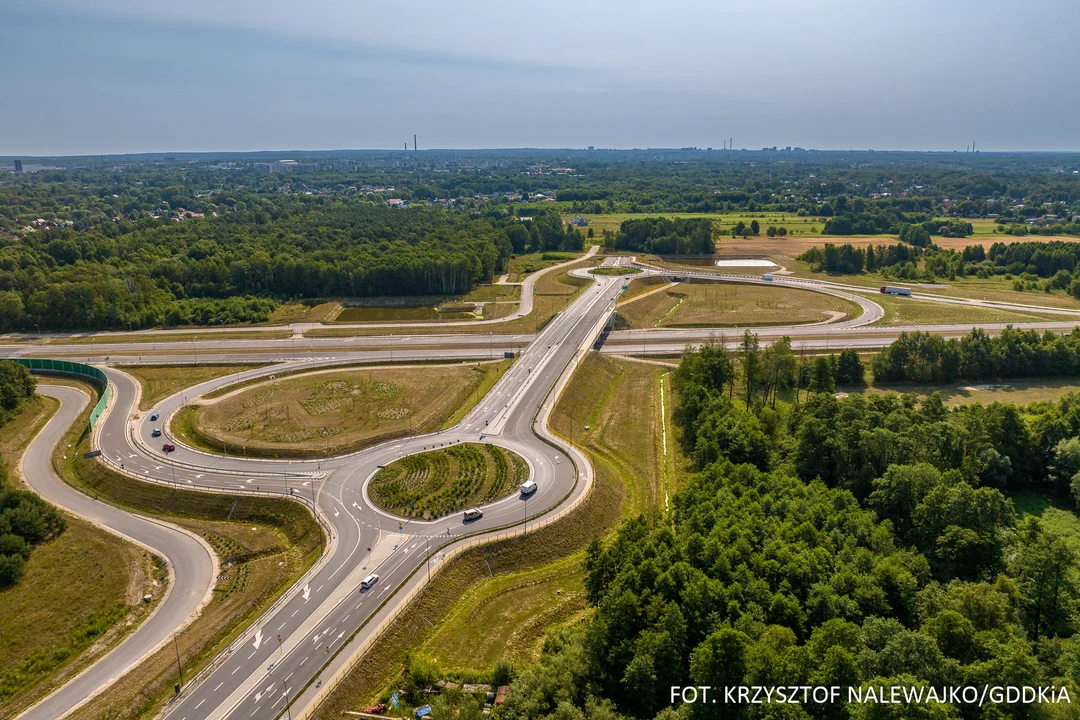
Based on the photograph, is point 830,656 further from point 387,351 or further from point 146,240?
point 146,240

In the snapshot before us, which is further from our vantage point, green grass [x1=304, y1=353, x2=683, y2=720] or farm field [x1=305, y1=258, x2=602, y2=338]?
farm field [x1=305, y1=258, x2=602, y2=338]

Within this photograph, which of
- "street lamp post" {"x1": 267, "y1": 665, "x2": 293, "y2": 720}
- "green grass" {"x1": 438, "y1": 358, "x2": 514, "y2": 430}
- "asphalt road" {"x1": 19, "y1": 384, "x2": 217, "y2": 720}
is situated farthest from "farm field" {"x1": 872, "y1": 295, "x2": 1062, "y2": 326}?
"asphalt road" {"x1": 19, "y1": 384, "x2": 217, "y2": 720}

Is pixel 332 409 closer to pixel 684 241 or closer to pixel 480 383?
pixel 480 383

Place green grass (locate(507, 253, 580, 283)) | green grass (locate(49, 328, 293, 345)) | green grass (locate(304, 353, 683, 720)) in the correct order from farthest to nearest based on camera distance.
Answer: green grass (locate(507, 253, 580, 283))
green grass (locate(49, 328, 293, 345))
green grass (locate(304, 353, 683, 720))

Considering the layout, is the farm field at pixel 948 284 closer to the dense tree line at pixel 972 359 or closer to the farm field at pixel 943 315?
the farm field at pixel 943 315

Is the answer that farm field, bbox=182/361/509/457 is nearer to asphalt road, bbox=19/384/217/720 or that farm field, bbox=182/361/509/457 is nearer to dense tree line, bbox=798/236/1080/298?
asphalt road, bbox=19/384/217/720
